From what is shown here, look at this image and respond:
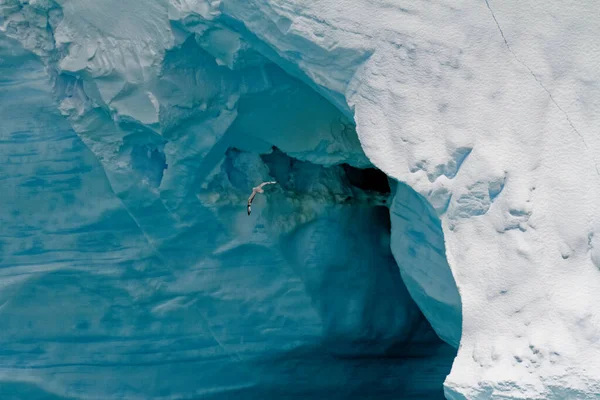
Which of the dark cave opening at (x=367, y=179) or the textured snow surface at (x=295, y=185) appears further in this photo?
the dark cave opening at (x=367, y=179)

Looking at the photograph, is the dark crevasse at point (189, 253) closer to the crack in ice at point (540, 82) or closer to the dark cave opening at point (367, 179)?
the dark cave opening at point (367, 179)

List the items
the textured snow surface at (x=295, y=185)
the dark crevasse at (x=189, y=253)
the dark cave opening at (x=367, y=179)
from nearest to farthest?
the textured snow surface at (x=295, y=185) < the dark crevasse at (x=189, y=253) < the dark cave opening at (x=367, y=179)

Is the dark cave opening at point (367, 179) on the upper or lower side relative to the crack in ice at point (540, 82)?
lower

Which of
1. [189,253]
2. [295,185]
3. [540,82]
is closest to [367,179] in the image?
[295,185]

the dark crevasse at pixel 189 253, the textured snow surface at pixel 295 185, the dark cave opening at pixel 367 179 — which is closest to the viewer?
the textured snow surface at pixel 295 185

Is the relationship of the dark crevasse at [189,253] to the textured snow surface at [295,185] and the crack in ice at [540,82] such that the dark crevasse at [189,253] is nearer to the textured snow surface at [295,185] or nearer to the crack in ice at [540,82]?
the textured snow surface at [295,185]

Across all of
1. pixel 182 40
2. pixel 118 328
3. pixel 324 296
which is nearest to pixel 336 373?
pixel 324 296

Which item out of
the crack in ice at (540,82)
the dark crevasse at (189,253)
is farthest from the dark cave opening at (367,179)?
the crack in ice at (540,82)

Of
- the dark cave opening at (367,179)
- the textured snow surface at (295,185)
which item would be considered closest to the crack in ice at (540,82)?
the textured snow surface at (295,185)
